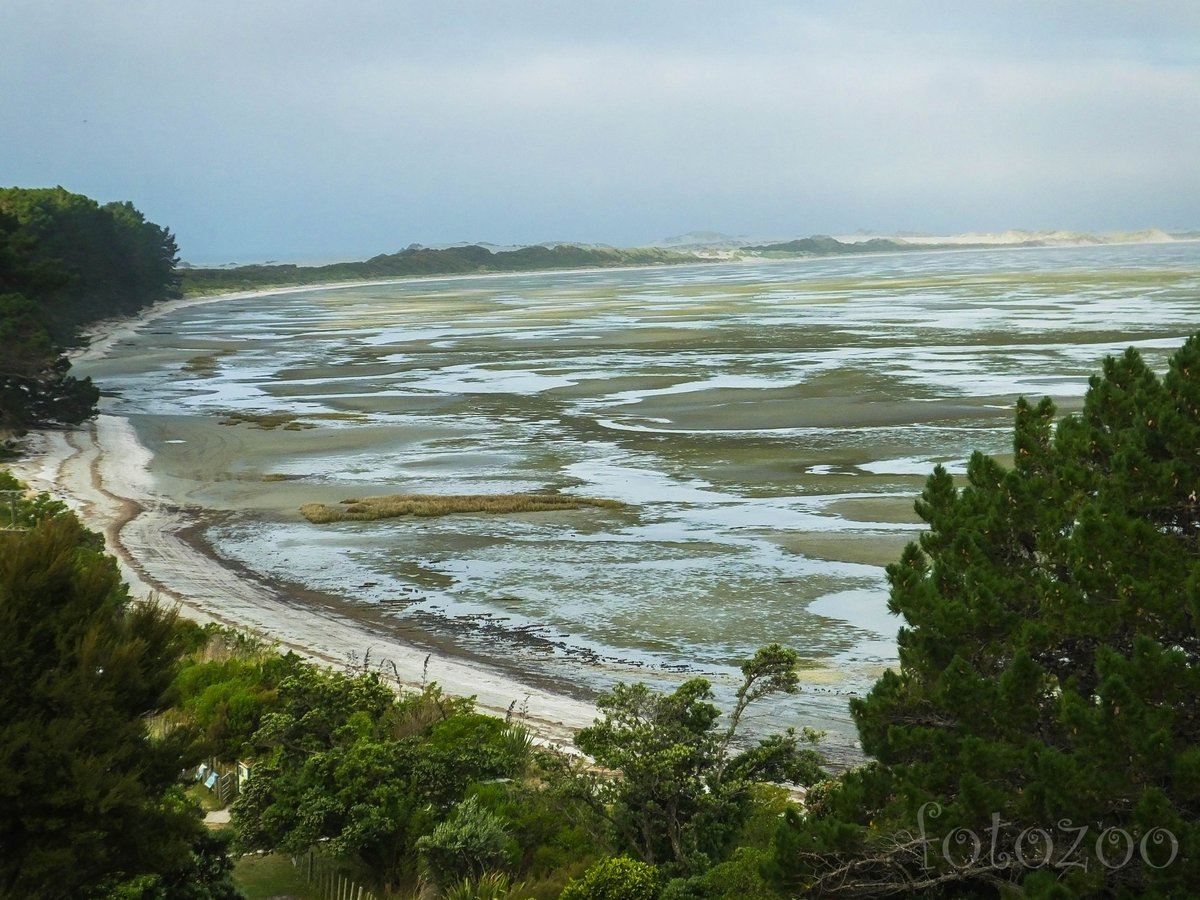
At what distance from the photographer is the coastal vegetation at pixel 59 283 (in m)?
38.8

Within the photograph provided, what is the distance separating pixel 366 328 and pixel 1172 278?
6323cm

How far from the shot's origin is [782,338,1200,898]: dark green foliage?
7.16 m

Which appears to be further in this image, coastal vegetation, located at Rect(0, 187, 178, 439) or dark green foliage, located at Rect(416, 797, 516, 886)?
coastal vegetation, located at Rect(0, 187, 178, 439)

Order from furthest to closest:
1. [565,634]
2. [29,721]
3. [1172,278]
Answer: [1172,278] → [565,634] → [29,721]

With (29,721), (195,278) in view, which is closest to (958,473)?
(29,721)

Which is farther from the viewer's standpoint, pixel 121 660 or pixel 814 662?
→ pixel 814 662

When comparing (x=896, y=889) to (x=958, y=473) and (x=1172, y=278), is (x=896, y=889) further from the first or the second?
(x=1172, y=278)

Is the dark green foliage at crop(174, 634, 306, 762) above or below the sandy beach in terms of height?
above

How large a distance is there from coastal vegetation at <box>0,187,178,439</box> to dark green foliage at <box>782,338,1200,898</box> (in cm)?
3375

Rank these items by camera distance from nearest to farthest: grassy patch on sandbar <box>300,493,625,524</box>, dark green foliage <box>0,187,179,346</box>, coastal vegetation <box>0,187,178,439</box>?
grassy patch on sandbar <box>300,493,625,524</box> → coastal vegetation <box>0,187,178,439</box> → dark green foliage <box>0,187,179,346</box>

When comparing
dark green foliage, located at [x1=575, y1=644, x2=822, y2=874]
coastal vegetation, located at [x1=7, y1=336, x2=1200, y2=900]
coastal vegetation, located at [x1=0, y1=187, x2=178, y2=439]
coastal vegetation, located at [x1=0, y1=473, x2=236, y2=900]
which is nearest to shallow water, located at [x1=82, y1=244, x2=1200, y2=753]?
coastal vegetation, located at [x1=0, y1=187, x2=178, y2=439]

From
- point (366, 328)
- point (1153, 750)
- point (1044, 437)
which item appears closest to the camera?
point (1153, 750)

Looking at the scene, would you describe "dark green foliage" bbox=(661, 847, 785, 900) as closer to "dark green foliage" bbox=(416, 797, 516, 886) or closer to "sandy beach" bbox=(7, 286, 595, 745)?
"dark green foliage" bbox=(416, 797, 516, 886)

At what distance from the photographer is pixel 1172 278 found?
10562cm
